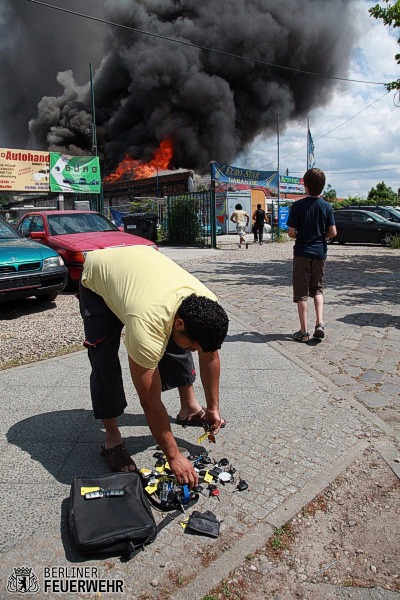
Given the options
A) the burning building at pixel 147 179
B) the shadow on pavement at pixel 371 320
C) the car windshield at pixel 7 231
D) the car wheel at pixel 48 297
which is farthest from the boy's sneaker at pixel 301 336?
the burning building at pixel 147 179

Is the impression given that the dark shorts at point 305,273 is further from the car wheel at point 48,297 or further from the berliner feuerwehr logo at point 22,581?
the car wheel at point 48,297

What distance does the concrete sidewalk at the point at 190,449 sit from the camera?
2.10 meters

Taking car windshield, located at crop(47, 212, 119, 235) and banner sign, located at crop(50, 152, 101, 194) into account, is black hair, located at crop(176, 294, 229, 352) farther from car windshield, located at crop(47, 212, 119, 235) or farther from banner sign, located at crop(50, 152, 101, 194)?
banner sign, located at crop(50, 152, 101, 194)

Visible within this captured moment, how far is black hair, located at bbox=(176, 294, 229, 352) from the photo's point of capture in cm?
198

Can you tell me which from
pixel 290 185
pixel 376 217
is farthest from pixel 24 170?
pixel 290 185

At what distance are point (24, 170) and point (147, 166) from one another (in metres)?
31.8

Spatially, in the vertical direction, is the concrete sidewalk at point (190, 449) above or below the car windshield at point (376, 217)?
below

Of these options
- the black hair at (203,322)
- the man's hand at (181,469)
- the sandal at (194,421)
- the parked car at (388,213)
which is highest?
the parked car at (388,213)

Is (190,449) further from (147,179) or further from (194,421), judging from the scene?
(147,179)

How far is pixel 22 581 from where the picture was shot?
1.99 metres

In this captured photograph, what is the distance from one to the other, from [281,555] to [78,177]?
53.0ft

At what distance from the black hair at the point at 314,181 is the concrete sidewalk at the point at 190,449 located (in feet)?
6.21

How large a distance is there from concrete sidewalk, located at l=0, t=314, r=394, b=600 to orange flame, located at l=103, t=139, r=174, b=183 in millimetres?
42739

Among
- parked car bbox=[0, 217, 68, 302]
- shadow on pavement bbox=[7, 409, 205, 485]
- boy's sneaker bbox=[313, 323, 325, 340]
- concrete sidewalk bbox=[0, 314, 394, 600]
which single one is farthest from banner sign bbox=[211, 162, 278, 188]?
shadow on pavement bbox=[7, 409, 205, 485]
